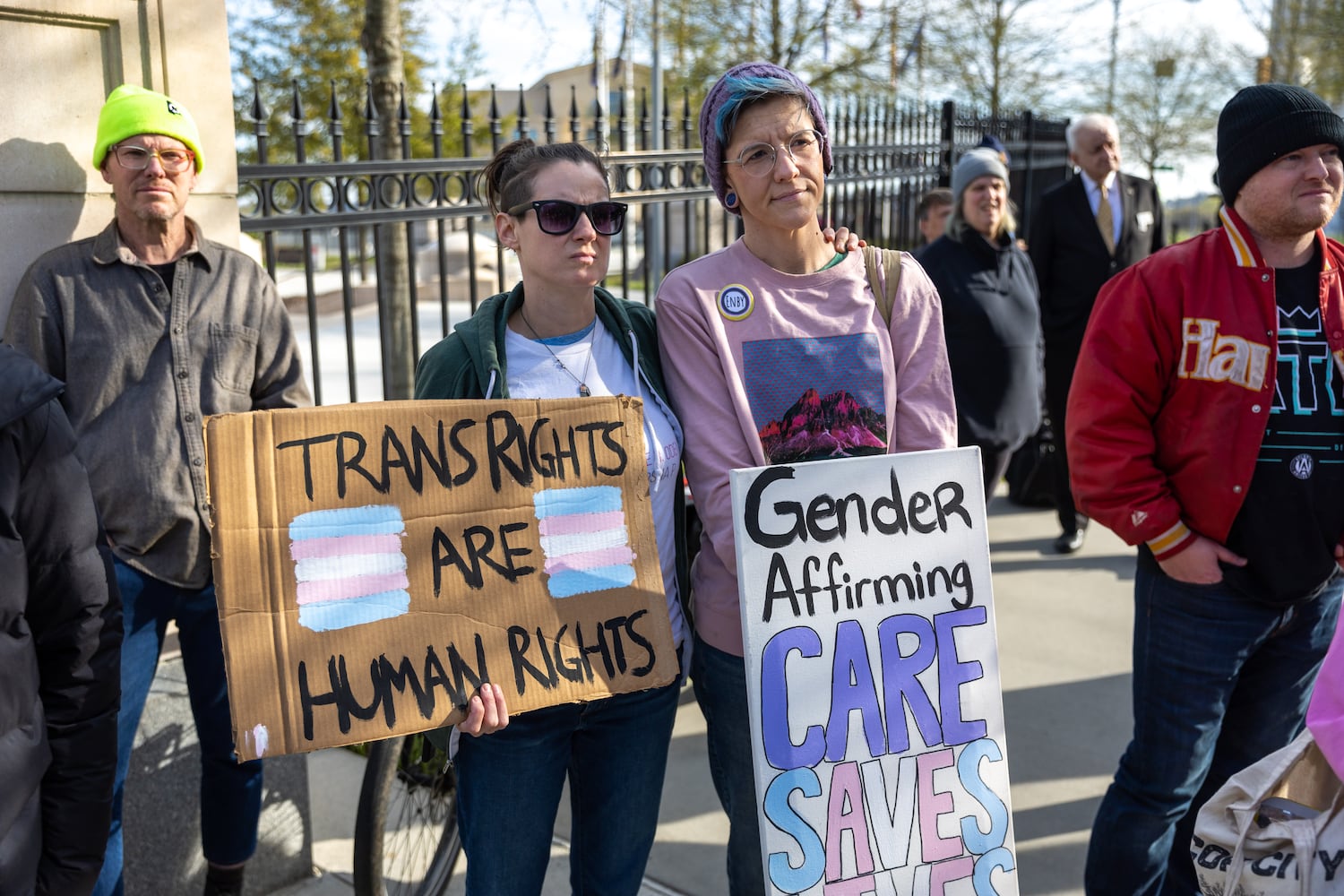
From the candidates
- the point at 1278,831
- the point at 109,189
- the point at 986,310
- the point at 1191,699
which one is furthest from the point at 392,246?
the point at 1278,831

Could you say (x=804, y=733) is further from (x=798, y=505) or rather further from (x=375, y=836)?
(x=375, y=836)

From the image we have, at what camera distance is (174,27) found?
2.94m

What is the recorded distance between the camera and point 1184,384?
243 centimetres

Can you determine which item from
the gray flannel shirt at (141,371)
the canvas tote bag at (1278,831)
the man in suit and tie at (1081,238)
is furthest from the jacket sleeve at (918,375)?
the man in suit and tie at (1081,238)

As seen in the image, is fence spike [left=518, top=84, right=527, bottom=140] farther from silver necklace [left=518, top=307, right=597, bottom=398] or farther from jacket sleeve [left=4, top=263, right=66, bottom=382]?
silver necklace [left=518, top=307, right=597, bottom=398]

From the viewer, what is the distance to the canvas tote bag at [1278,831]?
1832mm

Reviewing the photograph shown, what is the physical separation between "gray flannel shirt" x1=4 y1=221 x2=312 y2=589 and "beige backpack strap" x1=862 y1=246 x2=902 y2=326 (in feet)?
5.14

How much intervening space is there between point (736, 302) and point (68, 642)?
51.7 inches

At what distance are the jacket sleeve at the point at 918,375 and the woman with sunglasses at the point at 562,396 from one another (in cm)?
46

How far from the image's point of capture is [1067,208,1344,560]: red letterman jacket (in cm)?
237

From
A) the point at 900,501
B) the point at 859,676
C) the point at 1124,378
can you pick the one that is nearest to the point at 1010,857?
the point at 859,676

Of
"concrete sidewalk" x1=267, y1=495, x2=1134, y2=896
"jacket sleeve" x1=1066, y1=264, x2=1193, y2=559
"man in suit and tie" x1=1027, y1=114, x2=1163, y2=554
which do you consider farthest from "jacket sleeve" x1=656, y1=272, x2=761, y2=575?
"man in suit and tie" x1=1027, y1=114, x2=1163, y2=554

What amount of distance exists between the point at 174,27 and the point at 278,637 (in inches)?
78.8

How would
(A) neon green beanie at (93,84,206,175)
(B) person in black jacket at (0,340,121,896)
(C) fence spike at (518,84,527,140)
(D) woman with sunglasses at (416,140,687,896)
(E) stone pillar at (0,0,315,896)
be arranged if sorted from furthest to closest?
(C) fence spike at (518,84,527,140), (E) stone pillar at (0,0,315,896), (A) neon green beanie at (93,84,206,175), (D) woman with sunglasses at (416,140,687,896), (B) person in black jacket at (0,340,121,896)
